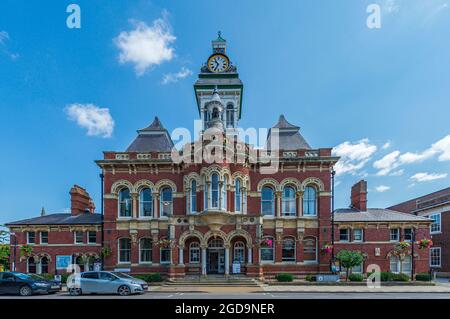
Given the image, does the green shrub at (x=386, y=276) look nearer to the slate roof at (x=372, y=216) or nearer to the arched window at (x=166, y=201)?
the slate roof at (x=372, y=216)

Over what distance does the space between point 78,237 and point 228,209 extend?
48.5ft

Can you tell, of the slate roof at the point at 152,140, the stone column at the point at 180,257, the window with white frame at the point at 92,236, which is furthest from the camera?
the slate roof at the point at 152,140

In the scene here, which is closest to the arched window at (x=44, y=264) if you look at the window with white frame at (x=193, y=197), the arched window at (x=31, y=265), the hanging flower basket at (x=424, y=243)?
the arched window at (x=31, y=265)

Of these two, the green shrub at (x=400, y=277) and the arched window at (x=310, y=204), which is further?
the arched window at (x=310, y=204)

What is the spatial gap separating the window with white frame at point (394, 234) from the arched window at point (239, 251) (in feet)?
45.4

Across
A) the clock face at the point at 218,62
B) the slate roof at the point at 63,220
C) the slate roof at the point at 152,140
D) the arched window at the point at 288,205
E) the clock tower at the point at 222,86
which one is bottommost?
the slate roof at the point at 63,220

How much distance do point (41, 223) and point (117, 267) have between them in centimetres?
879

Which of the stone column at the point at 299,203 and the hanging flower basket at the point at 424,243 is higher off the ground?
→ the stone column at the point at 299,203

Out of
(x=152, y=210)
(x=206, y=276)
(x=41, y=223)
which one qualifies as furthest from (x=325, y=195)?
(x=41, y=223)

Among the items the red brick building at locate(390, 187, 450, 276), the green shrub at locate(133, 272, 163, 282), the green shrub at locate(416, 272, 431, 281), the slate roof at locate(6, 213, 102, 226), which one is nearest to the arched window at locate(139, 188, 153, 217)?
the slate roof at locate(6, 213, 102, 226)

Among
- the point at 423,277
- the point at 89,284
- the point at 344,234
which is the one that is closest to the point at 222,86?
the point at 344,234

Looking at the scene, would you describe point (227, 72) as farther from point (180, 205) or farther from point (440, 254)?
point (440, 254)

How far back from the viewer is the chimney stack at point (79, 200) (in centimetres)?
3262
